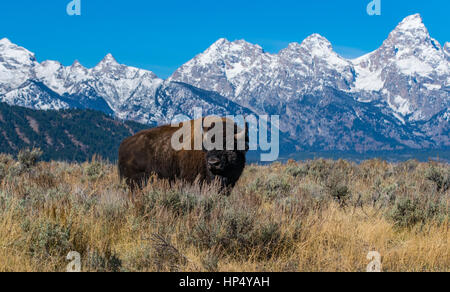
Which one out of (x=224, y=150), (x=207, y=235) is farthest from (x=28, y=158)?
(x=207, y=235)

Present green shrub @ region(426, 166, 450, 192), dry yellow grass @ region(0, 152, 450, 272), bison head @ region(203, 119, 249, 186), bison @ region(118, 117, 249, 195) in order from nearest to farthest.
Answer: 1. dry yellow grass @ region(0, 152, 450, 272)
2. bison head @ region(203, 119, 249, 186)
3. bison @ region(118, 117, 249, 195)
4. green shrub @ region(426, 166, 450, 192)

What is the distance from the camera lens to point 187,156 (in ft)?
26.5

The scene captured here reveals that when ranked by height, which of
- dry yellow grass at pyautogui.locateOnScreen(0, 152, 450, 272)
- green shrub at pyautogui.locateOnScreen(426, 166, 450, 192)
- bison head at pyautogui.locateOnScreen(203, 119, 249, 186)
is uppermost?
bison head at pyautogui.locateOnScreen(203, 119, 249, 186)

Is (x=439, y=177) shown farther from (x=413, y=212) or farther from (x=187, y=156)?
(x=187, y=156)

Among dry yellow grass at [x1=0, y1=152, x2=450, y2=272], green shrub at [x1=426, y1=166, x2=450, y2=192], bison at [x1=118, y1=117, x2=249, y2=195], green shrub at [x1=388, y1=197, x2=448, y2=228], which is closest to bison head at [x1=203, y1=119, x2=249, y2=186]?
bison at [x1=118, y1=117, x2=249, y2=195]

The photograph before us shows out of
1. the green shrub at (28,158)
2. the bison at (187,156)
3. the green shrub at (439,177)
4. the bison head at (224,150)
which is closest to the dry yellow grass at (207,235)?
the bison head at (224,150)

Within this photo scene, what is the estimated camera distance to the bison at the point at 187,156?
7.57 meters

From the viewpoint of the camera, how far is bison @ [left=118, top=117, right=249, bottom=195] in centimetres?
757

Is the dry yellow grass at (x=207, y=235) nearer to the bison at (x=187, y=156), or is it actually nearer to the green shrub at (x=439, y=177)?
the bison at (x=187, y=156)

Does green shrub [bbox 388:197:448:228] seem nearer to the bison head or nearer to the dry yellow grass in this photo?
the dry yellow grass

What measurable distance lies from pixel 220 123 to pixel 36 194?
3.46m

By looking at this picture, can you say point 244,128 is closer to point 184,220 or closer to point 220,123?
point 220,123
